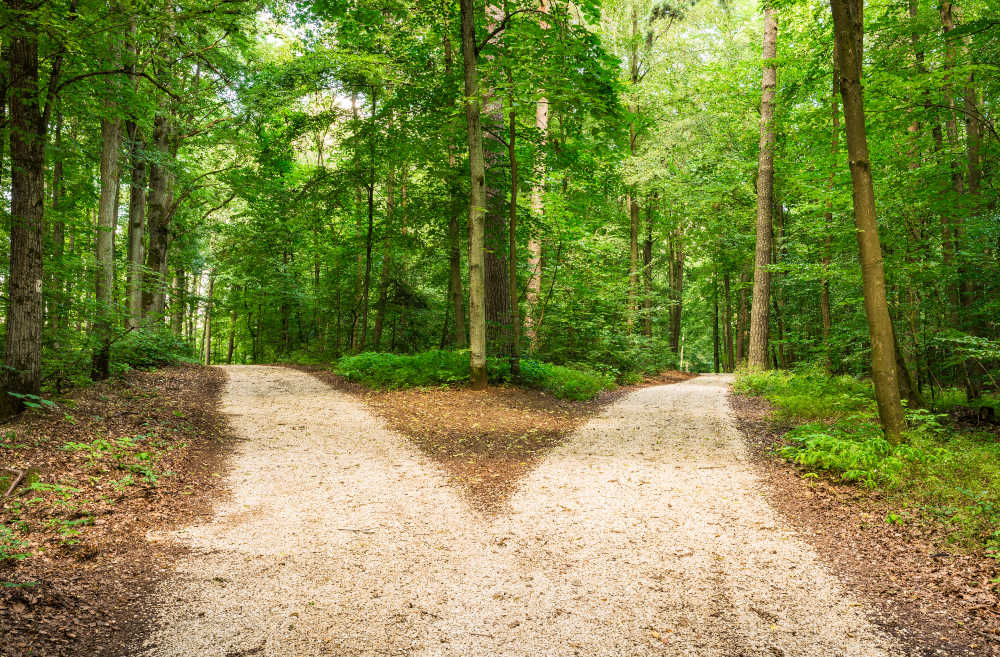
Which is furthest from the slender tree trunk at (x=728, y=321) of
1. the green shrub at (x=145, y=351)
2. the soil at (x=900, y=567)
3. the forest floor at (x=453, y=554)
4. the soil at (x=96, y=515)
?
the soil at (x=96, y=515)

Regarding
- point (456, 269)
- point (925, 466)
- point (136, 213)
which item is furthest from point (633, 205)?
point (136, 213)

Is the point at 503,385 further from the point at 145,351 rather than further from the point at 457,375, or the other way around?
the point at 145,351

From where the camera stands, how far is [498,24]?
10.2 metres

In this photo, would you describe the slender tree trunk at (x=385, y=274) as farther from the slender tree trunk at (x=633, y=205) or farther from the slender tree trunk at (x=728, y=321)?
the slender tree trunk at (x=728, y=321)

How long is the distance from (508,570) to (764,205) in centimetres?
1435

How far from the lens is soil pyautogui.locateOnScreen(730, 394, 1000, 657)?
8.93 ft

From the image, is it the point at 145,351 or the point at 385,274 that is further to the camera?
the point at 385,274

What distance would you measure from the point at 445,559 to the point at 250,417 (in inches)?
242

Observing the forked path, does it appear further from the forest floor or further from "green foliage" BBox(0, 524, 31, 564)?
"green foliage" BBox(0, 524, 31, 564)

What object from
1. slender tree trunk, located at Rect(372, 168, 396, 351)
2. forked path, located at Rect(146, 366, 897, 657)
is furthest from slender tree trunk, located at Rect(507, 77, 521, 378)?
slender tree trunk, located at Rect(372, 168, 396, 351)

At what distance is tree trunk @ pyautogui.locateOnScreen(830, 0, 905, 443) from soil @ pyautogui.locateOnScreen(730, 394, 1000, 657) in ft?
4.76

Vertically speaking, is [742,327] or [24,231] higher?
[742,327]

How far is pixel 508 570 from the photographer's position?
3.51 m

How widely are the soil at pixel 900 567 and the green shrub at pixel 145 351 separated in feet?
35.2
